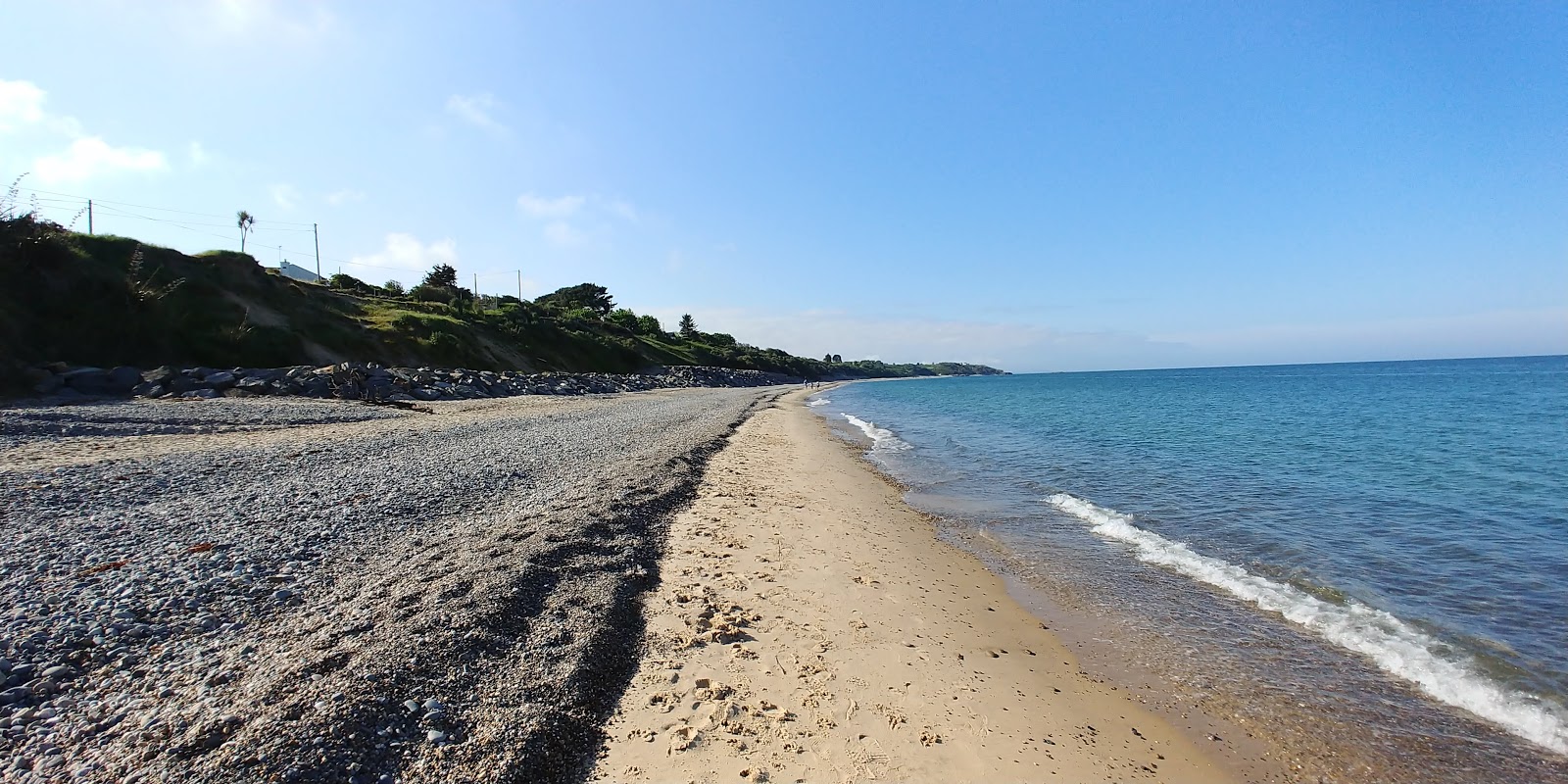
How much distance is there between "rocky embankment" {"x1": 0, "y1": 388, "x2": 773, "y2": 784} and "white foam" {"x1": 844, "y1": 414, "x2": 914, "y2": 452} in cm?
1266

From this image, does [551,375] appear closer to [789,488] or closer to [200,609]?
[789,488]

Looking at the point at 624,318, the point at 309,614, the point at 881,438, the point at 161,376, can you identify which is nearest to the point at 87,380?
the point at 161,376

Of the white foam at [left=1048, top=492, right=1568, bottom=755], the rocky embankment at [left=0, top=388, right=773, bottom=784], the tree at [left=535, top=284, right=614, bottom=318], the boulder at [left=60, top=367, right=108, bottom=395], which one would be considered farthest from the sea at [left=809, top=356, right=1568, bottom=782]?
the tree at [left=535, top=284, right=614, bottom=318]

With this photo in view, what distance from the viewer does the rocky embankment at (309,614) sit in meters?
3.47

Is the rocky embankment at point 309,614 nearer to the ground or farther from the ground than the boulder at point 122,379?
nearer to the ground

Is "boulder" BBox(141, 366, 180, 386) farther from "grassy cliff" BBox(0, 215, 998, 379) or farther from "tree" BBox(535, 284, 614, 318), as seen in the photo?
"tree" BBox(535, 284, 614, 318)

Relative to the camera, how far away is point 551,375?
41000mm

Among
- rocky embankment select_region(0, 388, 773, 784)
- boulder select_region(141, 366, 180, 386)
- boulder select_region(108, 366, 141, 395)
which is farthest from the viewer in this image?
boulder select_region(141, 366, 180, 386)

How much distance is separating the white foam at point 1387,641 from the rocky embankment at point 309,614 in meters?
7.34

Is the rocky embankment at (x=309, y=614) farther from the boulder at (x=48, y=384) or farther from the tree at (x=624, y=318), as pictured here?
the tree at (x=624, y=318)

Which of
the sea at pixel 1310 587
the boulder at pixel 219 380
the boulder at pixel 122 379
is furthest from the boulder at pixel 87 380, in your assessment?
the sea at pixel 1310 587

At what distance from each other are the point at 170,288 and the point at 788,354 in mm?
129393

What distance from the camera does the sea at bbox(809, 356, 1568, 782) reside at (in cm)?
504

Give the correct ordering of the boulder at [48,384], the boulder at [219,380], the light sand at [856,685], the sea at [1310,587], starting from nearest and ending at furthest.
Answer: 1. the light sand at [856,685]
2. the sea at [1310,587]
3. the boulder at [48,384]
4. the boulder at [219,380]
